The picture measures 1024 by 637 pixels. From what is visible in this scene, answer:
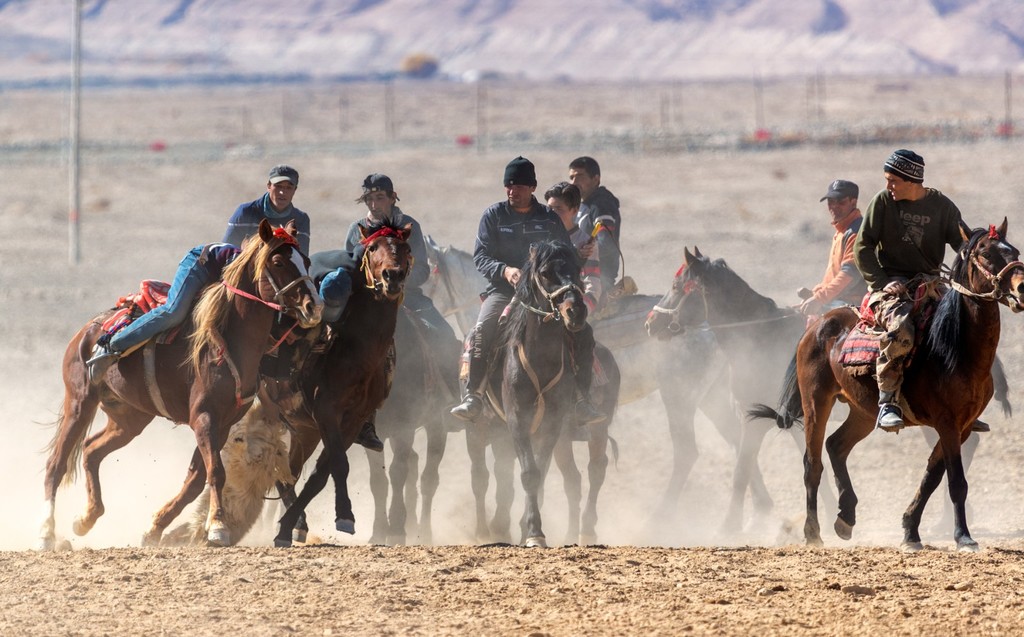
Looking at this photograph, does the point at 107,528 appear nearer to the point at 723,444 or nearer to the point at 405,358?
the point at 405,358

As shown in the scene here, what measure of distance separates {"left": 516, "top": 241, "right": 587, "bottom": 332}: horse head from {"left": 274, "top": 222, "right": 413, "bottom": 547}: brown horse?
0.93 meters

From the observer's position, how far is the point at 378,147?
54219 millimetres

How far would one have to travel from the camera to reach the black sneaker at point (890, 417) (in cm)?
928

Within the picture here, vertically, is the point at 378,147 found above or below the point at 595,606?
above

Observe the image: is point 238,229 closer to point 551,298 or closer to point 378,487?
point 378,487

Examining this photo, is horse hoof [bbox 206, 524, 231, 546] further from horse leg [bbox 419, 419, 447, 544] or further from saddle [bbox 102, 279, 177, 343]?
horse leg [bbox 419, 419, 447, 544]

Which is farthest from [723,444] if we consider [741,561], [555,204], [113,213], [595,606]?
[113,213]

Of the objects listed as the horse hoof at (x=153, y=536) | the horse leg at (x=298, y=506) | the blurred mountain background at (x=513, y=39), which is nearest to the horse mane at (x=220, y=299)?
the horse leg at (x=298, y=506)

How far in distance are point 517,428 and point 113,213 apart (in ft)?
101

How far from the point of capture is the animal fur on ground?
10.4m

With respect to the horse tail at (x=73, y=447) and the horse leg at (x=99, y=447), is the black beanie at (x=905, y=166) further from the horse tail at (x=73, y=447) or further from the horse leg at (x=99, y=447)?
the horse tail at (x=73, y=447)

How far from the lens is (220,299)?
9.73 metres

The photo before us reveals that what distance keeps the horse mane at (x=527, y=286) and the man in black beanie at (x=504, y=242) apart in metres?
0.21

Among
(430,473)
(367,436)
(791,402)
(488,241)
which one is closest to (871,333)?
(791,402)
